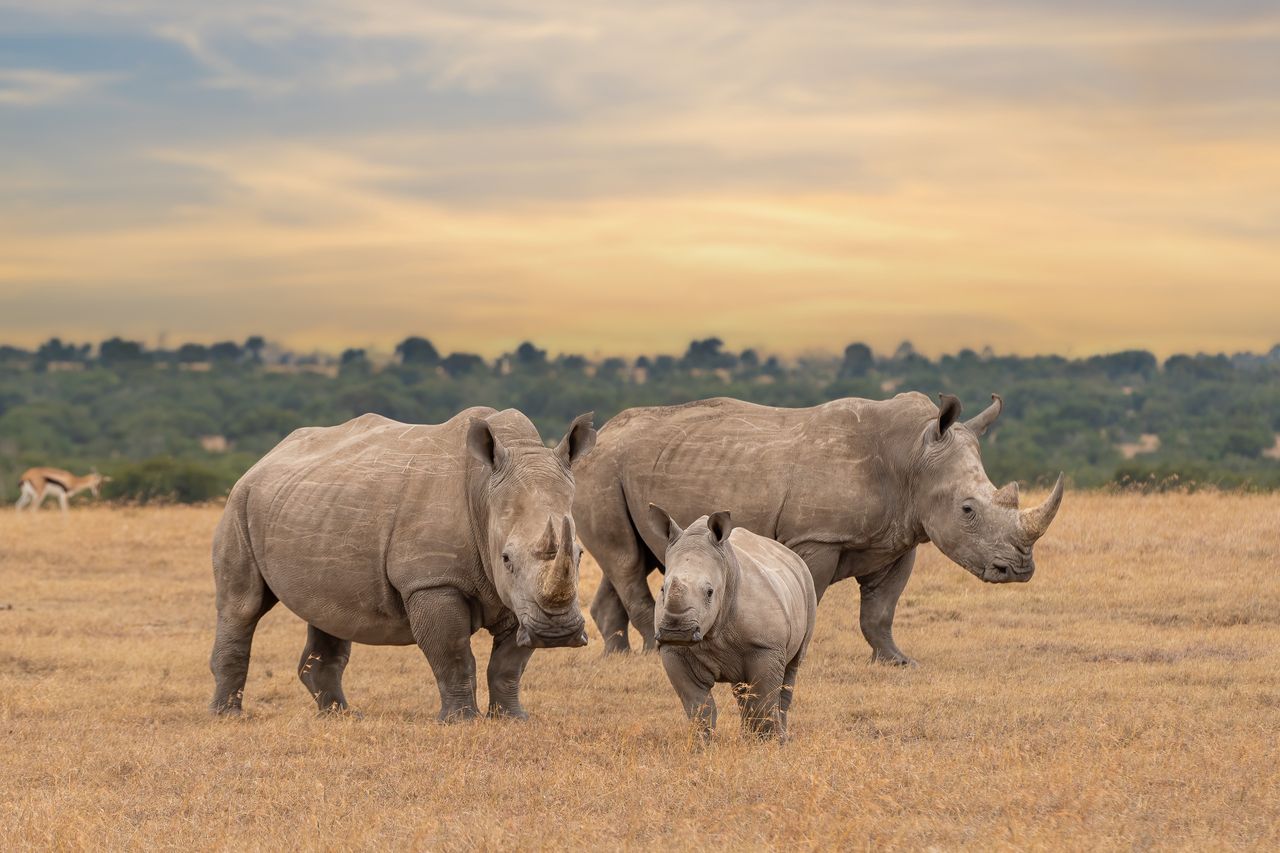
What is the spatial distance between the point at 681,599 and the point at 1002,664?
17.4ft

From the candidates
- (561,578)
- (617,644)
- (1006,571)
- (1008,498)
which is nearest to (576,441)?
(561,578)

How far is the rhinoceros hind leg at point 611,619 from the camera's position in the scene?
13500mm

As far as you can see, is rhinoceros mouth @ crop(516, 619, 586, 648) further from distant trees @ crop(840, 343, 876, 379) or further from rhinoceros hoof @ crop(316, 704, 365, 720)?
distant trees @ crop(840, 343, 876, 379)

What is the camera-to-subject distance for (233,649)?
1073 centimetres

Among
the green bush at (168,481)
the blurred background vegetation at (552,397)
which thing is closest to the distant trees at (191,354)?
the blurred background vegetation at (552,397)

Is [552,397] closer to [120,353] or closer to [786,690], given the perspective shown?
[120,353]

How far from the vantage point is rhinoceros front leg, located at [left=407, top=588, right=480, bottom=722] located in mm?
9555

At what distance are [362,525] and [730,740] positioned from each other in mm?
2813

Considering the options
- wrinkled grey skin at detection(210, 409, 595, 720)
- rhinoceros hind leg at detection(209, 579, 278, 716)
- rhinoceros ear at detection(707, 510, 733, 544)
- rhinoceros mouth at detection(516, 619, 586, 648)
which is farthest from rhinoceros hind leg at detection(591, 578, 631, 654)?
rhinoceros ear at detection(707, 510, 733, 544)

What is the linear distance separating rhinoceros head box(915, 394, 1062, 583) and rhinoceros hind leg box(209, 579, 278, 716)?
493cm

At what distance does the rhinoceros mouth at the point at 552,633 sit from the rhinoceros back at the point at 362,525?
100 centimetres

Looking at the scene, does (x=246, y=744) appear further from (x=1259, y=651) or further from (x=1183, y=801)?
(x=1259, y=651)

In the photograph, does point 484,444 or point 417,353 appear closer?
point 484,444

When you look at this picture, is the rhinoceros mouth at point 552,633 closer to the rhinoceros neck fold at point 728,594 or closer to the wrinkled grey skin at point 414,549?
the wrinkled grey skin at point 414,549
